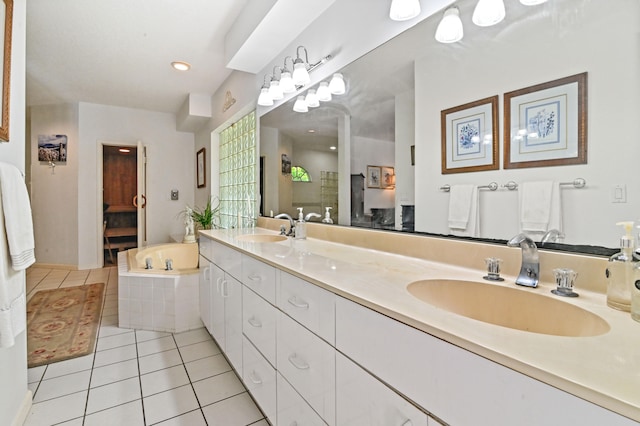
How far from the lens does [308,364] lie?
1023 mm

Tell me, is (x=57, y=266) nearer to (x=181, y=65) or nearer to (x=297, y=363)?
(x=181, y=65)

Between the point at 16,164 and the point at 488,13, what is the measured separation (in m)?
2.11

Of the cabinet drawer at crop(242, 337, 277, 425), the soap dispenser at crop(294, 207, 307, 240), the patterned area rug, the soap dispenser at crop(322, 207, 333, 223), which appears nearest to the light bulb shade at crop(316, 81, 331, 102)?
the soap dispenser at crop(322, 207, 333, 223)

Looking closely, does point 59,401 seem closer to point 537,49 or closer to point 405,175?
point 405,175

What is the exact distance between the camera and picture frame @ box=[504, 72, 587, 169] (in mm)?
866

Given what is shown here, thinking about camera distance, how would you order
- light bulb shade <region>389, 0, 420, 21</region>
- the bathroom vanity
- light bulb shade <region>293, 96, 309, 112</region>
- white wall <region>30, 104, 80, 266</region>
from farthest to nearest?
white wall <region>30, 104, 80, 266</region> < light bulb shade <region>293, 96, 309, 112</region> < light bulb shade <region>389, 0, 420, 21</region> < the bathroom vanity

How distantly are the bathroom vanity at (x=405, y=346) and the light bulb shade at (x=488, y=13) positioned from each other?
776mm

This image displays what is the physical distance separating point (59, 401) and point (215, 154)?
3068mm

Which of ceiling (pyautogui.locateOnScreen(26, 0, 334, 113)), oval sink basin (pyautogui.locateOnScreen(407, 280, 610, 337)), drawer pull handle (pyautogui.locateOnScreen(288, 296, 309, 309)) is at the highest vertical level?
ceiling (pyautogui.locateOnScreen(26, 0, 334, 113))

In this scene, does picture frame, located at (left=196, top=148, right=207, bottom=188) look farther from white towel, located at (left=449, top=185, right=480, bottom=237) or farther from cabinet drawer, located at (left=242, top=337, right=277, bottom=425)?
white towel, located at (left=449, top=185, right=480, bottom=237)

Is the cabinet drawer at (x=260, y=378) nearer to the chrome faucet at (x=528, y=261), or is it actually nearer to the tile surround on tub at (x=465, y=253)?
the tile surround on tub at (x=465, y=253)

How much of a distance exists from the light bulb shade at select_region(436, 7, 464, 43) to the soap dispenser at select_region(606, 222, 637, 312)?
83 centimetres

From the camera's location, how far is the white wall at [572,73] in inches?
30.9

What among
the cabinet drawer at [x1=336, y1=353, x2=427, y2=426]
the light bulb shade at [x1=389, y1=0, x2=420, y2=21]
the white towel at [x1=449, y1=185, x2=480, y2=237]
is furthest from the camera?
the light bulb shade at [x1=389, y1=0, x2=420, y2=21]
